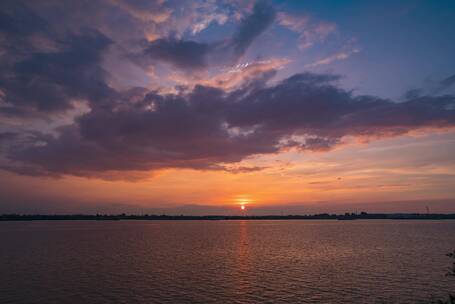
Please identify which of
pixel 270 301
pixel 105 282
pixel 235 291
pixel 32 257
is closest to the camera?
pixel 270 301

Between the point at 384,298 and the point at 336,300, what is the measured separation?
571cm

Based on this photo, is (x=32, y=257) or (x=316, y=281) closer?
(x=316, y=281)

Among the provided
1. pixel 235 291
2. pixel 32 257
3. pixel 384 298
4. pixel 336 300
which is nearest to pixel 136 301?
pixel 235 291

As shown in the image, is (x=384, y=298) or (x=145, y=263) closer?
(x=384, y=298)

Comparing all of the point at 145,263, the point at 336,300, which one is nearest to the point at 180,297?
the point at 336,300

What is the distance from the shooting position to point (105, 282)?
161 feet

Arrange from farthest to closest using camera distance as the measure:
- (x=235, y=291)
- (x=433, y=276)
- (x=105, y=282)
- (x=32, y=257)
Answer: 1. (x=32, y=257)
2. (x=433, y=276)
3. (x=105, y=282)
4. (x=235, y=291)

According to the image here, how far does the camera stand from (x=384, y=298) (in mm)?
39875

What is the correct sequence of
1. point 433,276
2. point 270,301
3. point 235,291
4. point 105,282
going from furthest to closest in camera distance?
point 433,276 → point 105,282 → point 235,291 → point 270,301

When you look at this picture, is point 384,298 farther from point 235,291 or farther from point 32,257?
point 32,257

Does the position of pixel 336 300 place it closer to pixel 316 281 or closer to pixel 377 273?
pixel 316 281

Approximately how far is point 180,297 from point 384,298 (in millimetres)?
23079

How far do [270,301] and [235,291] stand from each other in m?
6.14

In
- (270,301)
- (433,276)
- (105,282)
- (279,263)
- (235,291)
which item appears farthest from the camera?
(279,263)
